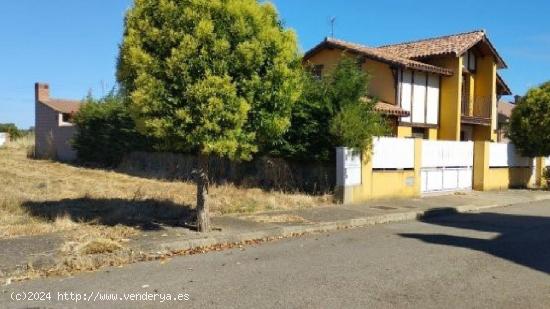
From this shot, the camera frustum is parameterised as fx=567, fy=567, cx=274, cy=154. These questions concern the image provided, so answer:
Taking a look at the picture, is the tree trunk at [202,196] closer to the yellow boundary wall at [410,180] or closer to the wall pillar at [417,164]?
the yellow boundary wall at [410,180]

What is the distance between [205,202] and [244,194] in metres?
5.23

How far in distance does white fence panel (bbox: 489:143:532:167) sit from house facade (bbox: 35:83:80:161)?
1984 cm

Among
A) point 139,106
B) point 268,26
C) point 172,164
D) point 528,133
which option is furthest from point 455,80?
point 139,106

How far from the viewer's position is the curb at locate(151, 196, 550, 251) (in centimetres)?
910

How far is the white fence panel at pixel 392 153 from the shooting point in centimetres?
1636

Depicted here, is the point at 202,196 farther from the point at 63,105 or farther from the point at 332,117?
the point at 63,105

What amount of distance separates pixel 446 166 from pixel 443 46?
844 cm

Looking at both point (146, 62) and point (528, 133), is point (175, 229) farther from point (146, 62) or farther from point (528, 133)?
point (528, 133)

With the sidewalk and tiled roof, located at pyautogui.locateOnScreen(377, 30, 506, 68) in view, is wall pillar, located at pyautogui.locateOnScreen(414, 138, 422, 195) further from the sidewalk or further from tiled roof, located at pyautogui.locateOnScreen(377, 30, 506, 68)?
tiled roof, located at pyautogui.locateOnScreen(377, 30, 506, 68)

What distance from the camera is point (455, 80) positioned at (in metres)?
25.2

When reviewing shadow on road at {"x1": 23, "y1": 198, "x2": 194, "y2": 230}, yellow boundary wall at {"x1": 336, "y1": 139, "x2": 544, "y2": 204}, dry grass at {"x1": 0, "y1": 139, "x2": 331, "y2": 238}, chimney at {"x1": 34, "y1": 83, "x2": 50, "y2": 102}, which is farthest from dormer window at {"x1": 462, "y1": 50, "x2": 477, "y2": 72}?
chimney at {"x1": 34, "y1": 83, "x2": 50, "y2": 102}

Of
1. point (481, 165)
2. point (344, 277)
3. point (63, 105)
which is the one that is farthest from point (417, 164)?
point (63, 105)

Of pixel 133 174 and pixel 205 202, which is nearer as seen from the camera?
pixel 205 202

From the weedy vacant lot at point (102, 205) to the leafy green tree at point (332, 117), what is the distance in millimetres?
1518
